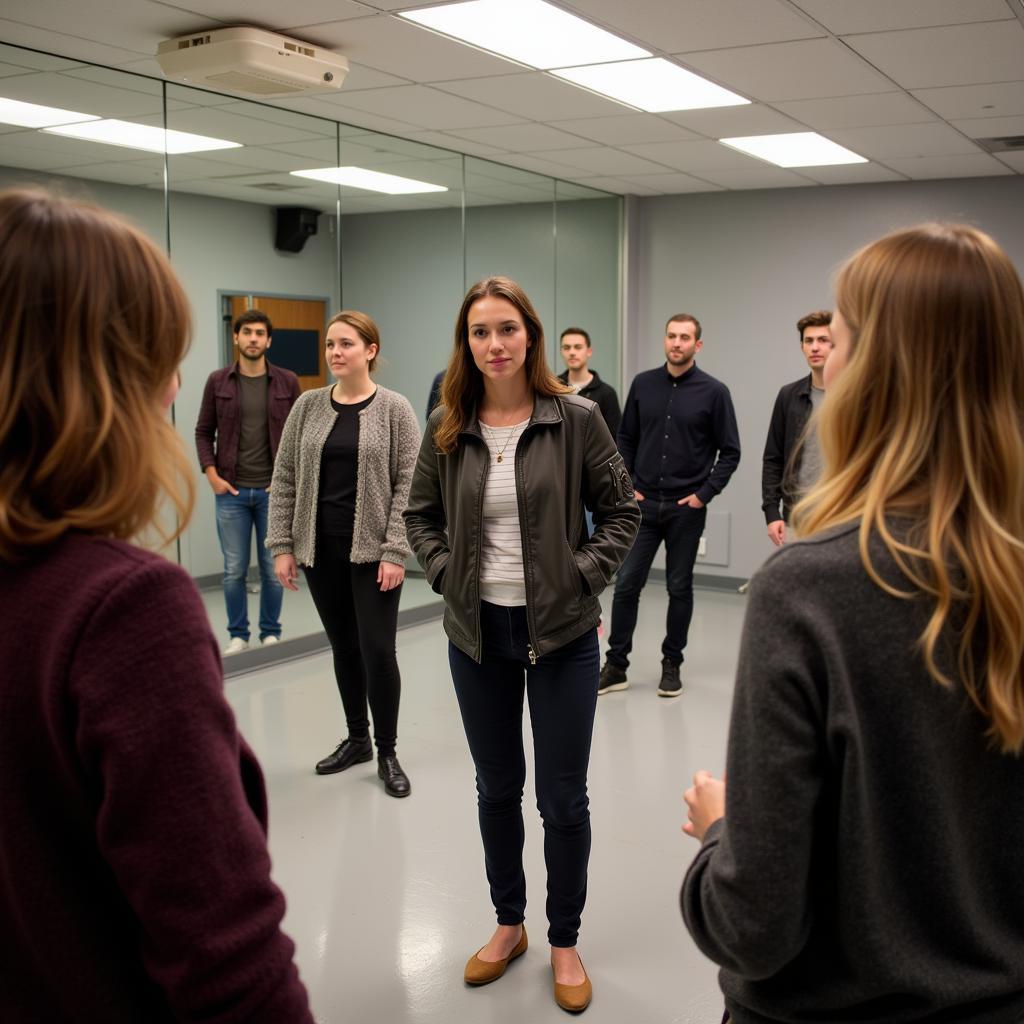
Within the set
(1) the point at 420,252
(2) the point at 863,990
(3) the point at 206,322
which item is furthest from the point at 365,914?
(1) the point at 420,252

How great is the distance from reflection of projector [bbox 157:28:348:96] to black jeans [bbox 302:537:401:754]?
166 centimetres

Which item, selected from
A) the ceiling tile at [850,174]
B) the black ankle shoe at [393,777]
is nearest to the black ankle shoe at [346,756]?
the black ankle shoe at [393,777]

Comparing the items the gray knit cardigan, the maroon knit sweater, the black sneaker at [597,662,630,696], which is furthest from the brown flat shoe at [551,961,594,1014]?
the black sneaker at [597,662,630,696]

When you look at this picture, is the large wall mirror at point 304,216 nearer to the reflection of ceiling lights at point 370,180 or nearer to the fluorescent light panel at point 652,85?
the reflection of ceiling lights at point 370,180

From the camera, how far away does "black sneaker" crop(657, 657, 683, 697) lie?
4852mm

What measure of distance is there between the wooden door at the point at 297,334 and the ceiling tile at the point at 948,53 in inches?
113

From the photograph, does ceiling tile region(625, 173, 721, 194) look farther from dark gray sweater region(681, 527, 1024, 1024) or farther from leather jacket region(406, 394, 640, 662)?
dark gray sweater region(681, 527, 1024, 1024)

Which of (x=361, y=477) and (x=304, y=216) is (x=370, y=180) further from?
(x=361, y=477)

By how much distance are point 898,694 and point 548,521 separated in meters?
1.40

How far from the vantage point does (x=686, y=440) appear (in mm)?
4984

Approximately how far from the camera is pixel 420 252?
6.46 metres

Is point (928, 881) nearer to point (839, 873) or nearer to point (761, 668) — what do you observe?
point (839, 873)

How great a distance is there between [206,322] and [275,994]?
4.74 metres

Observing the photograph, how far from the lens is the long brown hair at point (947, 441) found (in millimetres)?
939
